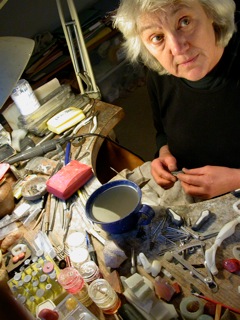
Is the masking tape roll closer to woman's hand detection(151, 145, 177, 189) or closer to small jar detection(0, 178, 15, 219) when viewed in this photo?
woman's hand detection(151, 145, 177, 189)

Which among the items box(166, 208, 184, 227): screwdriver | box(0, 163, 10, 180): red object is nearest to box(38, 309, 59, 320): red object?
box(166, 208, 184, 227): screwdriver

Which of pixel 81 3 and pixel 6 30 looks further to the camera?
pixel 81 3

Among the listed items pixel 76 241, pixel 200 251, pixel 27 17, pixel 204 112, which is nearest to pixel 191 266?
pixel 200 251

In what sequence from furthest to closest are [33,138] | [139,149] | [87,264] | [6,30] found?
[139,149] → [6,30] → [33,138] → [87,264]

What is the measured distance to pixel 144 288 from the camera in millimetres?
893

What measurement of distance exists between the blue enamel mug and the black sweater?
0.37m

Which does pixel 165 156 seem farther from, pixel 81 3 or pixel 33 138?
pixel 81 3

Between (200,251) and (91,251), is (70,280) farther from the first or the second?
(200,251)

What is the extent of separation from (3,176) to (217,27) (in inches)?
39.2

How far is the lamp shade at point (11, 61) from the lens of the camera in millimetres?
740

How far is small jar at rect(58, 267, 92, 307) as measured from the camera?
0.98 m

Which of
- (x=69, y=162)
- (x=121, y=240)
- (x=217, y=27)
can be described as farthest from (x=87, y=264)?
(x=217, y=27)

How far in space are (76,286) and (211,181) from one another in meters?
0.55

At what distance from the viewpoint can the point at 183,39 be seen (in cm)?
102
